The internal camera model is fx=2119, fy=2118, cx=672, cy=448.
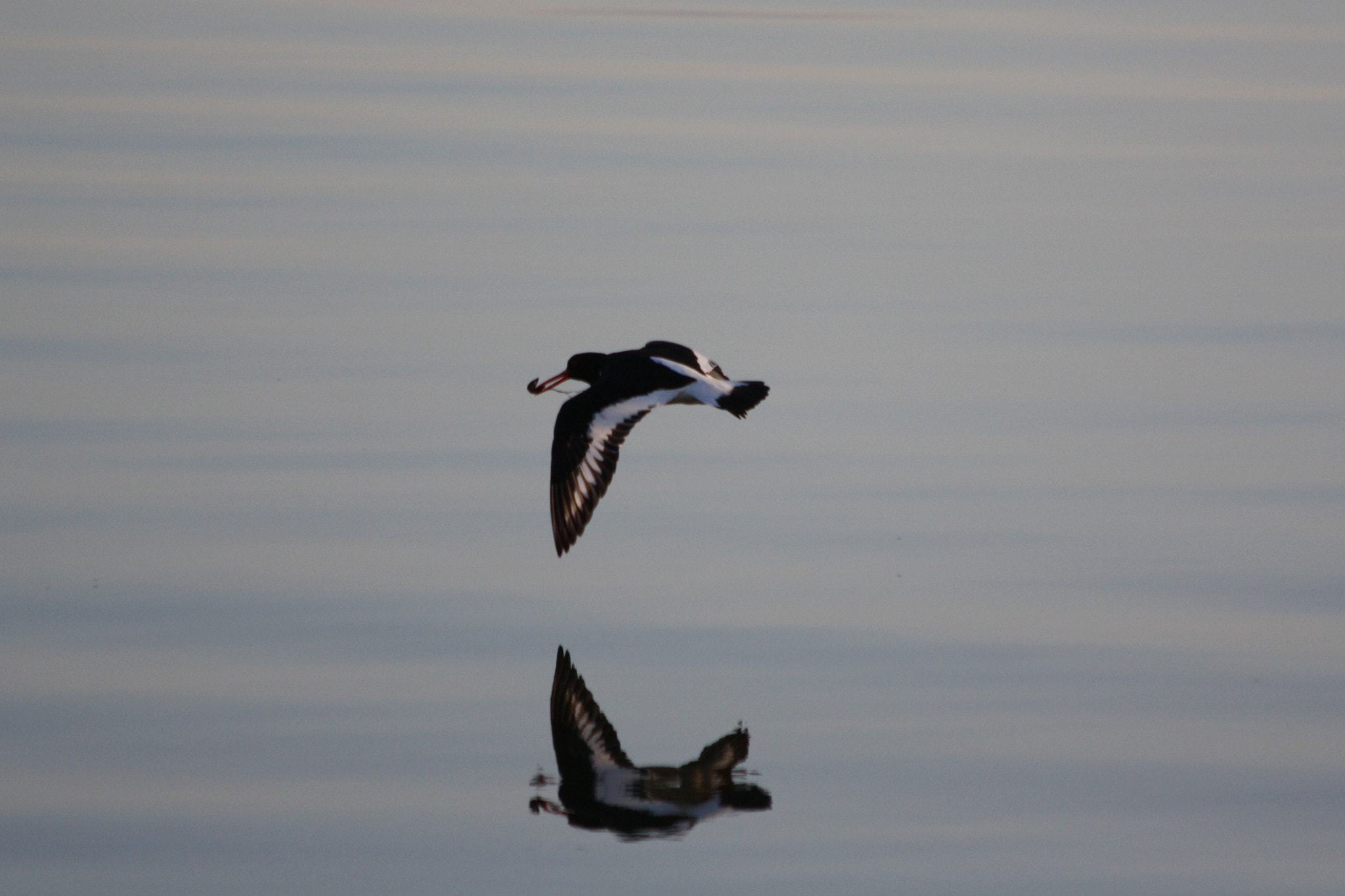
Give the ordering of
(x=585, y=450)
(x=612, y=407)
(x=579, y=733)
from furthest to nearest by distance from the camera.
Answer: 1. (x=612, y=407)
2. (x=585, y=450)
3. (x=579, y=733)

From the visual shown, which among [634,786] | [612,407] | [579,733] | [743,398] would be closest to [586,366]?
[612,407]

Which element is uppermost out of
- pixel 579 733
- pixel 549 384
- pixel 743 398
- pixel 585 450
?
pixel 549 384

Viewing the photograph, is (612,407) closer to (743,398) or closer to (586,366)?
(743,398)

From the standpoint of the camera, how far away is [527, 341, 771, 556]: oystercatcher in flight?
6.73 m

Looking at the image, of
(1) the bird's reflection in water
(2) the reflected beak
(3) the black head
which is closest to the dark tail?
(3) the black head

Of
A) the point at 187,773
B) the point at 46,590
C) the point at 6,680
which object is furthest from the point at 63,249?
the point at 187,773

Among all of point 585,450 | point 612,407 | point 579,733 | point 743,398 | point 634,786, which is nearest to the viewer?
point 634,786

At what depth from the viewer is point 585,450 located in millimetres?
6992

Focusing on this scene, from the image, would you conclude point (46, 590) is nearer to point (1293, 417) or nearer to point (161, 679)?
point (161, 679)

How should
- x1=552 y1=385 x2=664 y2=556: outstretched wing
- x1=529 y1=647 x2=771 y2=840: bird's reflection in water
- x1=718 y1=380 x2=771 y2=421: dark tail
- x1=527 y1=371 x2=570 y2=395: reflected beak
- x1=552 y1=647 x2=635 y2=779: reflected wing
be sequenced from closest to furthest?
x1=529 y1=647 x2=771 y2=840: bird's reflection in water < x1=552 y1=647 x2=635 y2=779: reflected wing < x1=552 y1=385 x2=664 y2=556: outstretched wing < x1=718 y1=380 x2=771 y2=421: dark tail < x1=527 y1=371 x2=570 y2=395: reflected beak

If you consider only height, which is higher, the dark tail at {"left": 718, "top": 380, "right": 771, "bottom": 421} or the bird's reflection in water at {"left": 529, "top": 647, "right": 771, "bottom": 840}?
the dark tail at {"left": 718, "top": 380, "right": 771, "bottom": 421}

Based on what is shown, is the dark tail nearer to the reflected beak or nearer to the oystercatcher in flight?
the oystercatcher in flight

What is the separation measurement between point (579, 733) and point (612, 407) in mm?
2118

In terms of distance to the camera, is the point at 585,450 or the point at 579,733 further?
the point at 585,450
